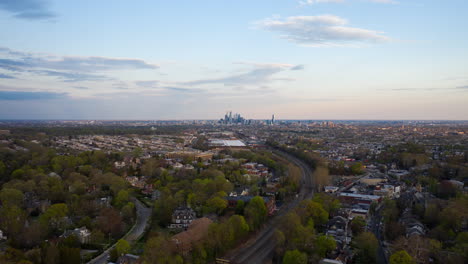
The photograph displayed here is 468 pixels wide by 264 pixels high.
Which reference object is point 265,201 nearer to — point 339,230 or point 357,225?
point 339,230

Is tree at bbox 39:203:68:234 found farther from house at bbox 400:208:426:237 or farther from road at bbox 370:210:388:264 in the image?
house at bbox 400:208:426:237

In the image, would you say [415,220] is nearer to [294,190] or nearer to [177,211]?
[294,190]

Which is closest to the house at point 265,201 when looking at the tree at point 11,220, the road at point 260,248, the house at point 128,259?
the road at point 260,248

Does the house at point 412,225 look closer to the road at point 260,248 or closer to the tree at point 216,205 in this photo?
the road at point 260,248

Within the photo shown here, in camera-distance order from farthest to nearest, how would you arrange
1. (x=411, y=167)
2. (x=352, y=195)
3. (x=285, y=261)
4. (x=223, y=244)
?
(x=411, y=167) → (x=352, y=195) → (x=223, y=244) → (x=285, y=261)

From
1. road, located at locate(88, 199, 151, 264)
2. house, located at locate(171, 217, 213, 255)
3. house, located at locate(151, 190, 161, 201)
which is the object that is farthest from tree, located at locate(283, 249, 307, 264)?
house, located at locate(151, 190, 161, 201)

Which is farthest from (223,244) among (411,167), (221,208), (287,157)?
(287,157)

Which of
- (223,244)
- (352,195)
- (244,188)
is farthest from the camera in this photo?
(244,188)
